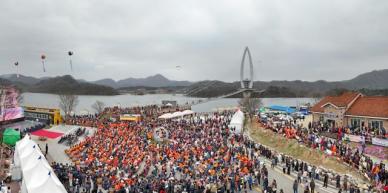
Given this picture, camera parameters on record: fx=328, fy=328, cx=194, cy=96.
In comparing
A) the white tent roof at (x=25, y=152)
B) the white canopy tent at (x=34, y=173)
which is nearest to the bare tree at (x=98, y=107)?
the white tent roof at (x=25, y=152)

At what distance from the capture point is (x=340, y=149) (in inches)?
992

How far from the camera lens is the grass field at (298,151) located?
2333cm

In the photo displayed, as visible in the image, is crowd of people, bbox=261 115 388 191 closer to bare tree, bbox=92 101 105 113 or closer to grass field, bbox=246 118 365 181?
grass field, bbox=246 118 365 181

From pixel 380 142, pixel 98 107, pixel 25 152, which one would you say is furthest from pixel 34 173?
pixel 98 107

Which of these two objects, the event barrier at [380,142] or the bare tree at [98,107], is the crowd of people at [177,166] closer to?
the event barrier at [380,142]

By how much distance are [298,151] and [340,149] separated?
4266 mm

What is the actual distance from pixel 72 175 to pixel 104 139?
11.8 m

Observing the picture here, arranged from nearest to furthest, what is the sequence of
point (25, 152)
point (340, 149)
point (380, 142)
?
point (25, 152)
point (340, 149)
point (380, 142)

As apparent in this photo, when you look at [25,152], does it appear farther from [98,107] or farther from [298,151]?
[98,107]

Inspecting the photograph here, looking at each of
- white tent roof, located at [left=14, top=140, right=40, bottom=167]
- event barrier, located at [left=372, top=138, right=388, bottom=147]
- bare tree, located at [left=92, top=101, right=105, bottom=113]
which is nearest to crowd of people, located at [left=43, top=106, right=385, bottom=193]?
white tent roof, located at [left=14, top=140, right=40, bottom=167]

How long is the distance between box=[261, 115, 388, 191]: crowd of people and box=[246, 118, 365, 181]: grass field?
1.39ft

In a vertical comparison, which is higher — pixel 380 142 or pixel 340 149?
pixel 380 142

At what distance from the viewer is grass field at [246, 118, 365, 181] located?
23334 mm

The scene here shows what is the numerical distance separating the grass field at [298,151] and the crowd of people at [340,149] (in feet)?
1.39
